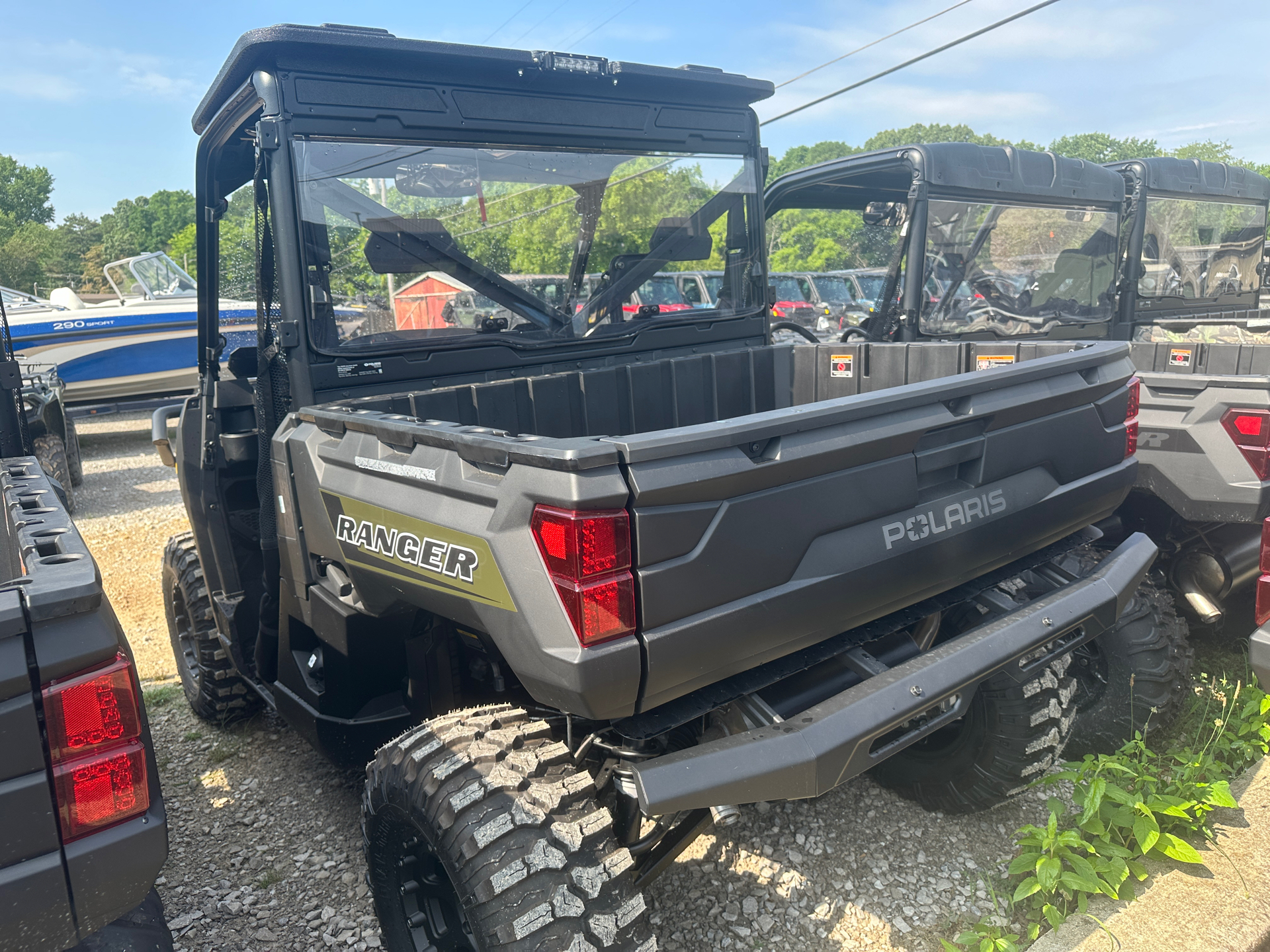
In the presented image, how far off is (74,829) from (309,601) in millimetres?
1280

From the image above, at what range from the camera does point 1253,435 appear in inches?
146

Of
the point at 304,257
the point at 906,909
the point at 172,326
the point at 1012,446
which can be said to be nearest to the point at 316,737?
the point at 304,257

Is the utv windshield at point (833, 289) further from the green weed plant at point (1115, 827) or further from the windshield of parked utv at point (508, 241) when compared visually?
the green weed plant at point (1115, 827)

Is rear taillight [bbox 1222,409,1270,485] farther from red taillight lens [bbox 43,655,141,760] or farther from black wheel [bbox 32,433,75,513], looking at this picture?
black wheel [bbox 32,433,75,513]

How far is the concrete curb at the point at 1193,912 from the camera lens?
8.46 ft

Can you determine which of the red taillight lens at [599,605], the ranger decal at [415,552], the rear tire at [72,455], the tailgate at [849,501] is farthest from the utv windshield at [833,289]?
the red taillight lens at [599,605]

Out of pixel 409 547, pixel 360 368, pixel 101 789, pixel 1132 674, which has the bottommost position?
pixel 1132 674

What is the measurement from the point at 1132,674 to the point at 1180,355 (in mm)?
2260

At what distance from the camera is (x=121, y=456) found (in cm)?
1187

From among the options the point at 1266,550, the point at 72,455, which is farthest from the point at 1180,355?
the point at 72,455

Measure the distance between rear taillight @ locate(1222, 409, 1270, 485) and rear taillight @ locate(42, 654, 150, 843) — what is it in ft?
13.4

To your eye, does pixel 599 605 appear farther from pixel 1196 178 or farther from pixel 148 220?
pixel 148 220

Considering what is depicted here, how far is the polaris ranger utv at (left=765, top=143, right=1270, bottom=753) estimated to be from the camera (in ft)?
11.9

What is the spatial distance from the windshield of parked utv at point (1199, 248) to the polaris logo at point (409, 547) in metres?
7.11
